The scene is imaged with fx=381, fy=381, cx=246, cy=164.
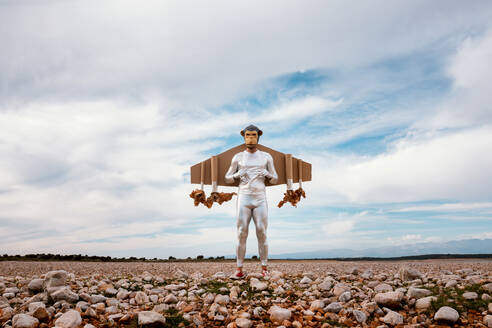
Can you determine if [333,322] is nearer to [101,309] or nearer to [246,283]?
[246,283]

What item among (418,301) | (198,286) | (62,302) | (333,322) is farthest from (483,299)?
(62,302)

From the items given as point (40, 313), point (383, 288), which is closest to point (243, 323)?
point (383, 288)

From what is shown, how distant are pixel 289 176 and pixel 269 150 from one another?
0.88m

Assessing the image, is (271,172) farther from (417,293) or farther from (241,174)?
(417,293)

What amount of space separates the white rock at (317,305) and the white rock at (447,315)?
1.75 m

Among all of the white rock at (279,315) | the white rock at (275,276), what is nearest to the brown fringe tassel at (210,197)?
the white rock at (275,276)

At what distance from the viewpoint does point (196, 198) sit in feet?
31.7

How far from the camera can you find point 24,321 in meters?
5.93

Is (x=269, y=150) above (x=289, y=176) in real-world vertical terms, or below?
above

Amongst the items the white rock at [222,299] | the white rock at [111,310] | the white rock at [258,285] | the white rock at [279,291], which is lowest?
the white rock at [111,310]

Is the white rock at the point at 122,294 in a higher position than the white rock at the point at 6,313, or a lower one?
higher

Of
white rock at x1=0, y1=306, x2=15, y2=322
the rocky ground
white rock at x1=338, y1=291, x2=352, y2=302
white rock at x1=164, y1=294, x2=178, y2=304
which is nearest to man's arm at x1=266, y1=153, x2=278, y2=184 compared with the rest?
the rocky ground

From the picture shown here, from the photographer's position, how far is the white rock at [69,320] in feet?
18.9

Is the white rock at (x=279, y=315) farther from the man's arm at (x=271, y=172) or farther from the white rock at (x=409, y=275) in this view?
the man's arm at (x=271, y=172)
